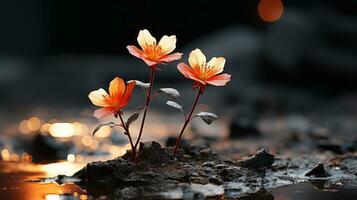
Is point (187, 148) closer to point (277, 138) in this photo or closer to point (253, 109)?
point (277, 138)

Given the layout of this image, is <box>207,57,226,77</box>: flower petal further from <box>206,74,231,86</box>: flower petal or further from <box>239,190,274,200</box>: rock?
<box>239,190,274,200</box>: rock

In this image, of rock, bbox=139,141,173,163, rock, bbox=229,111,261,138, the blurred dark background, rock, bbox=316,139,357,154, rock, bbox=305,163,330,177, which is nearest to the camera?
rock, bbox=139,141,173,163

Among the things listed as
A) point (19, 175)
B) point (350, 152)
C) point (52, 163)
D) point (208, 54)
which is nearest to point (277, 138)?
point (350, 152)

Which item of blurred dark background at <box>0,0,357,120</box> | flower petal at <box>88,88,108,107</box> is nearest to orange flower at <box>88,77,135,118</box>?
flower petal at <box>88,88,108,107</box>

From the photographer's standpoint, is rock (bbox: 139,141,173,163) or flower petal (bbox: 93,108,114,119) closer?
flower petal (bbox: 93,108,114,119)

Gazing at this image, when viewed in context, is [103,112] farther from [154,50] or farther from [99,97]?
[154,50]
